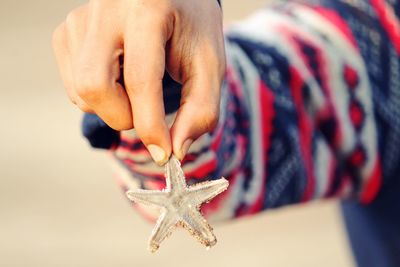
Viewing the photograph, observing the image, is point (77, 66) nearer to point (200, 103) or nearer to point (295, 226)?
point (200, 103)

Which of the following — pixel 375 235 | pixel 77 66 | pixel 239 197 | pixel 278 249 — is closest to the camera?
pixel 77 66

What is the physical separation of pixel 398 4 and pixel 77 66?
32cm

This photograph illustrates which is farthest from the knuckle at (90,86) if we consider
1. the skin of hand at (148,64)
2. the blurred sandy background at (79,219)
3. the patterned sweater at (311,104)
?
the blurred sandy background at (79,219)

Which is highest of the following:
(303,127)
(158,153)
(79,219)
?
(158,153)

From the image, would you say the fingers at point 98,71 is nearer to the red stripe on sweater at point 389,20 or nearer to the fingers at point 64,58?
the fingers at point 64,58

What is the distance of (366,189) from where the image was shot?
622 millimetres

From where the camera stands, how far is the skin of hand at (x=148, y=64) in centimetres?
33

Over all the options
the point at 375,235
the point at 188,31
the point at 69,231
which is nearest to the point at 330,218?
the point at 69,231

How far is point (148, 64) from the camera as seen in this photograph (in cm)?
33

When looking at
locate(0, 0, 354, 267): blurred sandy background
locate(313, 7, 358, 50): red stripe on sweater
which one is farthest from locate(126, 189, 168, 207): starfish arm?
locate(0, 0, 354, 267): blurred sandy background

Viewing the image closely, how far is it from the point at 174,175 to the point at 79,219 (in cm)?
86

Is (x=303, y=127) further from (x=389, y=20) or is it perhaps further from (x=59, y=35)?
(x=59, y=35)

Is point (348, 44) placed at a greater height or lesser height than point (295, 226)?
greater

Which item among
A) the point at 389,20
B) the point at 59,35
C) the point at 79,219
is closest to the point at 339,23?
the point at 389,20
